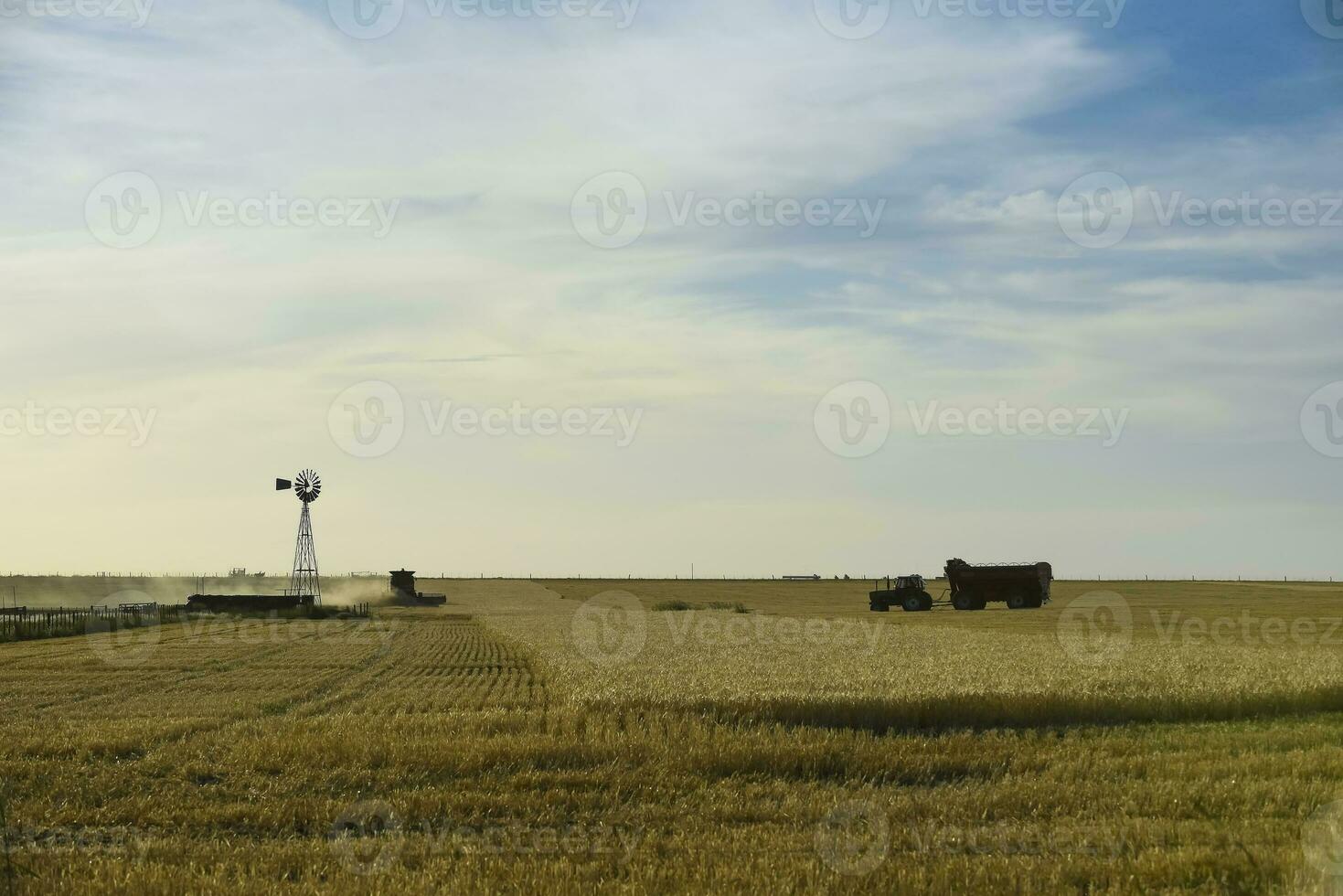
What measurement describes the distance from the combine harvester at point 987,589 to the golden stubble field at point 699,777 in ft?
134

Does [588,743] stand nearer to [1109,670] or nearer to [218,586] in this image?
[1109,670]

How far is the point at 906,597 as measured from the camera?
7569 centimetres

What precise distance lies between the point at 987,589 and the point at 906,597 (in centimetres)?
496

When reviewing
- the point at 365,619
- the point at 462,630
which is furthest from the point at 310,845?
the point at 365,619

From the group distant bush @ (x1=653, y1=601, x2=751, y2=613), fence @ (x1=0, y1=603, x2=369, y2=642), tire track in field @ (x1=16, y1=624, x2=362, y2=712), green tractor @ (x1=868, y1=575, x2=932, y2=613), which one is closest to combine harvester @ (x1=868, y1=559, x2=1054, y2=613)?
green tractor @ (x1=868, y1=575, x2=932, y2=613)

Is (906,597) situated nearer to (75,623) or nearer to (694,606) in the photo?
(694,606)

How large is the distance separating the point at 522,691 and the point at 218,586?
156516 millimetres

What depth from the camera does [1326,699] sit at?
24703mm

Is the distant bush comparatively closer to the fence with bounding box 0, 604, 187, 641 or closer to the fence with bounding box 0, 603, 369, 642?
the fence with bounding box 0, 603, 369, 642

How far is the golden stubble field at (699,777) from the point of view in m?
12.3

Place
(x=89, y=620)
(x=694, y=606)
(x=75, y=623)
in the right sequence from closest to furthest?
(x=75, y=623) < (x=89, y=620) < (x=694, y=606)

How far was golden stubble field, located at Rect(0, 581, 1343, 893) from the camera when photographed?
12312 mm

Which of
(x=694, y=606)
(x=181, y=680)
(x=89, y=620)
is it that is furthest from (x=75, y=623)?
(x=694, y=606)

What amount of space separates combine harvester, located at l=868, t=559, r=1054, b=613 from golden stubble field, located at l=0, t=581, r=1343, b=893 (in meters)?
40.8
